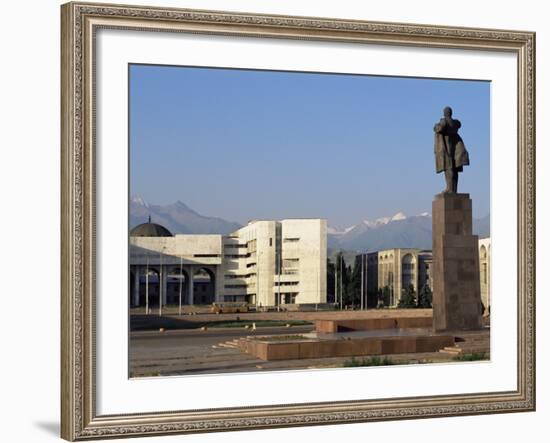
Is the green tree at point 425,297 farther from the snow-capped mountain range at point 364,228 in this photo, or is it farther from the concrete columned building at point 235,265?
the concrete columned building at point 235,265

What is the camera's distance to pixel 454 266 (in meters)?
9.91

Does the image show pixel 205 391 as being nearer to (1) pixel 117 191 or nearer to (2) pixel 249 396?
(2) pixel 249 396

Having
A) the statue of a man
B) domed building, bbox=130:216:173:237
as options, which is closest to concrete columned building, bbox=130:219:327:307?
domed building, bbox=130:216:173:237

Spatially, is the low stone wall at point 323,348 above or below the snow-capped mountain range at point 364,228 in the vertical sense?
below


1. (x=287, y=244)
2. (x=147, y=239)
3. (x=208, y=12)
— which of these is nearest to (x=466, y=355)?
(x=287, y=244)

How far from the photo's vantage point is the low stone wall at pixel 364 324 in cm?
812

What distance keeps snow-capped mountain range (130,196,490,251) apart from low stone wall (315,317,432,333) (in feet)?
2.14

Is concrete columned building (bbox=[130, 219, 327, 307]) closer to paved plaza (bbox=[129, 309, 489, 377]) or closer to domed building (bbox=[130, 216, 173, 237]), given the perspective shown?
domed building (bbox=[130, 216, 173, 237])

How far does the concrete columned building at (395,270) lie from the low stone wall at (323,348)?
89 centimetres

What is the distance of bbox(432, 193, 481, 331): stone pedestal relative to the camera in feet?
28.8

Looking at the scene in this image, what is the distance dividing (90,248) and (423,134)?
3150 mm

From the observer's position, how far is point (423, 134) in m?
8.62

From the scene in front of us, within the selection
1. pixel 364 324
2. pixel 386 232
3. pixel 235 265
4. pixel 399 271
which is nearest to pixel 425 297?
pixel 399 271

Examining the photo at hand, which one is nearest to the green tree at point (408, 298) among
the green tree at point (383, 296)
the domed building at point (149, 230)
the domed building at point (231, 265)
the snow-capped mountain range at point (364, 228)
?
the green tree at point (383, 296)
